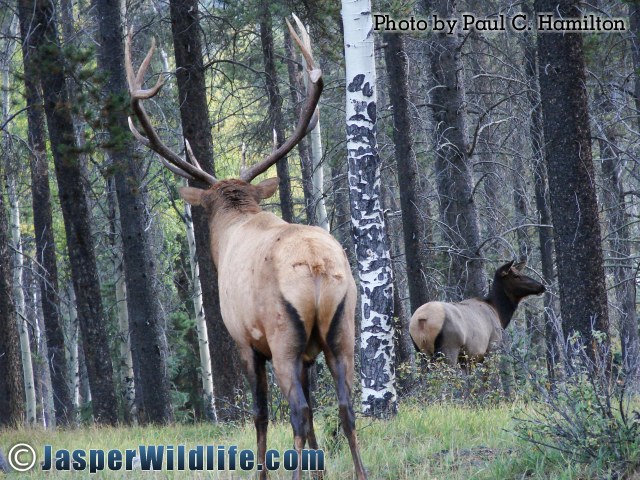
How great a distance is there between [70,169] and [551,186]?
7.28 metres

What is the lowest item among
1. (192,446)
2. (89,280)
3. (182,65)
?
(192,446)

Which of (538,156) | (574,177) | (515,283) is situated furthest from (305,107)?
(538,156)

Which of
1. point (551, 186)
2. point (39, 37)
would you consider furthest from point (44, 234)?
point (551, 186)

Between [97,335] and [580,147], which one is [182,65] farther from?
[580,147]

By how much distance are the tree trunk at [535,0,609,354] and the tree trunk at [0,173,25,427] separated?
853cm

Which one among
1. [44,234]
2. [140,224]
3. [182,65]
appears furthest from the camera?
[44,234]

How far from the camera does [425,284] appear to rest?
1544 centimetres

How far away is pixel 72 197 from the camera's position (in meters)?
13.6

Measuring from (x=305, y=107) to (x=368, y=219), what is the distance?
1.35 m

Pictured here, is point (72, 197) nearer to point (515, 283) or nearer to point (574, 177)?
point (515, 283)

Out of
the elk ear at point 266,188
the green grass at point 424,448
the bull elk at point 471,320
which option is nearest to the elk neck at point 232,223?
the elk ear at point 266,188

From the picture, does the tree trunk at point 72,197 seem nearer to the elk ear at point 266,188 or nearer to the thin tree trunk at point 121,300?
the elk ear at point 266,188

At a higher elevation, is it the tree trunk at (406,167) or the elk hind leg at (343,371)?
the tree trunk at (406,167)

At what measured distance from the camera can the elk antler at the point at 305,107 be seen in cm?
Answer: 761
